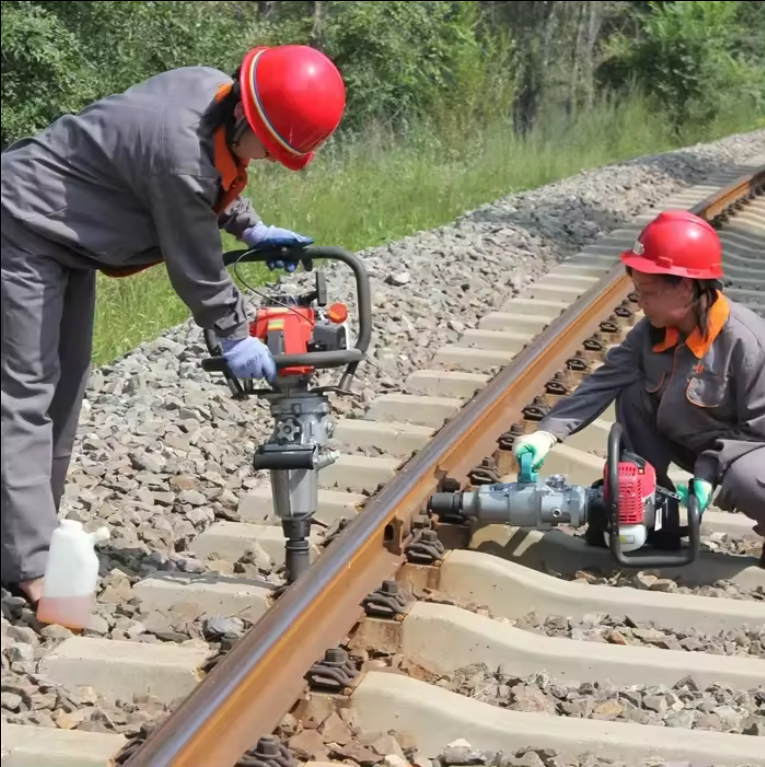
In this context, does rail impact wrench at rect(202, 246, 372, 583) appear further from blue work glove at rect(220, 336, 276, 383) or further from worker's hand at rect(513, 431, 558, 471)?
worker's hand at rect(513, 431, 558, 471)

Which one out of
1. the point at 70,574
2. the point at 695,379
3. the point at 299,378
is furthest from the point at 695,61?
the point at 70,574

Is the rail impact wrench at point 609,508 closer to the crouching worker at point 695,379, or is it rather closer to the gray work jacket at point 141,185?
the crouching worker at point 695,379

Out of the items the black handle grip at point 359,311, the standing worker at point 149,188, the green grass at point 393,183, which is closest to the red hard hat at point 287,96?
the standing worker at point 149,188

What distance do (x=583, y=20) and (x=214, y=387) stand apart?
2596 centimetres

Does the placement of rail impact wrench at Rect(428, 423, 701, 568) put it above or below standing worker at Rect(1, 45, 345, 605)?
below

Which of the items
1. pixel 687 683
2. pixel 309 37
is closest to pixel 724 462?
pixel 687 683

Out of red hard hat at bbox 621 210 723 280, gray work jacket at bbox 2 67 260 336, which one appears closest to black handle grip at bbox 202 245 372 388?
gray work jacket at bbox 2 67 260 336

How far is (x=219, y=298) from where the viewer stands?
3047 millimetres

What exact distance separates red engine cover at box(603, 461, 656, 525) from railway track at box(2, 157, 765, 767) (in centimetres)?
21

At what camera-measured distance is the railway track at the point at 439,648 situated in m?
2.73

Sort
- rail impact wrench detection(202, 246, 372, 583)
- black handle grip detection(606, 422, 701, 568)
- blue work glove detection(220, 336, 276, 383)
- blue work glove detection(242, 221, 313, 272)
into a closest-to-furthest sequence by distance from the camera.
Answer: blue work glove detection(220, 336, 276, 383) < rail impact wrench detection(202, 246, 372, 583) < blue work glove detection(242, 221, 313, 272) < black handle grip detection(606, 422, 701, 568)

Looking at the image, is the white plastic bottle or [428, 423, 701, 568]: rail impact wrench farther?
[428, 423, 701, 568]: rail impact wrench

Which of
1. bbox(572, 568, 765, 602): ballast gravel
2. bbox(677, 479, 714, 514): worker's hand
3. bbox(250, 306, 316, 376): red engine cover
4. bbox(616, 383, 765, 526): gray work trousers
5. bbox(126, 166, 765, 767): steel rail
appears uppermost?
bbox(250, 306, 316, 376): red engine cover

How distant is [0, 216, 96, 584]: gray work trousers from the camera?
2.67m
